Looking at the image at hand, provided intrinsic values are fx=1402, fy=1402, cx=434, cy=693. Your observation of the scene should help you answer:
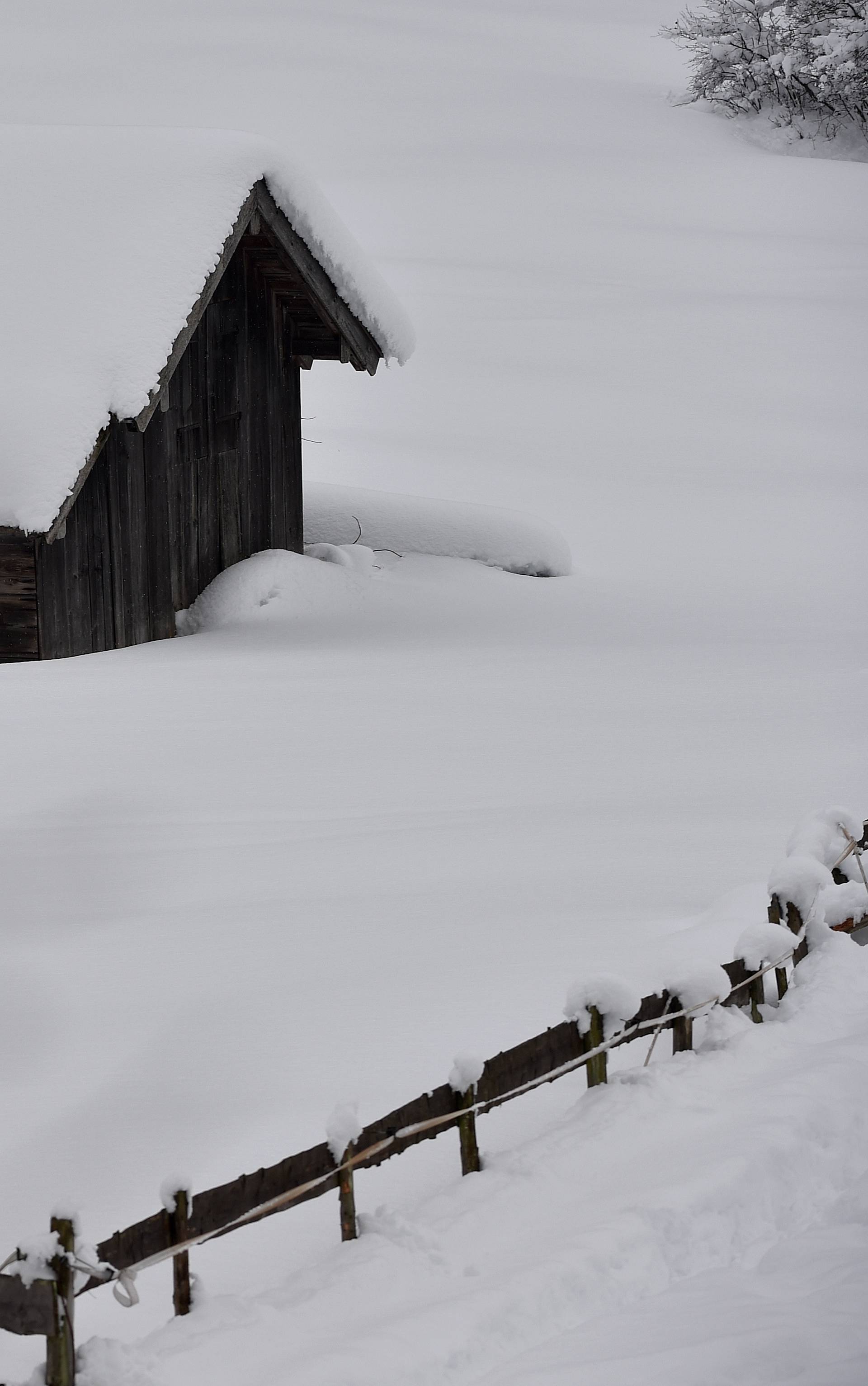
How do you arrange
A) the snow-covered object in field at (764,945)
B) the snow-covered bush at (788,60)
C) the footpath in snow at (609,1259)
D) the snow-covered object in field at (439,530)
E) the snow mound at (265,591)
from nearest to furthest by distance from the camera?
1. the footpath in snow at (609,1259)
2. the snow-covered object in field at (764,945)
3. the snow mound at (265,591)
4. the snow-covered object in field at (439,530)
5. the snow-covered bush at (788,60)

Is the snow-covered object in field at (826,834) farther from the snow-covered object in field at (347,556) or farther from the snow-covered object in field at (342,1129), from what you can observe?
the snow-covered object in field at (347,556)

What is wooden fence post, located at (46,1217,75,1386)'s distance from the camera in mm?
2367

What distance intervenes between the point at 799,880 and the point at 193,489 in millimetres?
6808

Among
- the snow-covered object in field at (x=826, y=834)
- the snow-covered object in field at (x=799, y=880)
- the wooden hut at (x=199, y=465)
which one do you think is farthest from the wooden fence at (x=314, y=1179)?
the wooden hut at (x=199, y=465)

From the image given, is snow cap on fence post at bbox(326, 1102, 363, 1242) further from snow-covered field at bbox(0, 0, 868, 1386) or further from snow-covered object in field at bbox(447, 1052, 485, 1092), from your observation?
snow-covered object in field at bbox(447, 1052, 485, 1092)

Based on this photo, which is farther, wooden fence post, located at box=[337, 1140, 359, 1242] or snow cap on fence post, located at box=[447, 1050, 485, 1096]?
snow cap on fence post, located at box=[447, 1050, 485, 1096]

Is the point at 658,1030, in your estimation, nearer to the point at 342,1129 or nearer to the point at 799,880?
the point at 799,880

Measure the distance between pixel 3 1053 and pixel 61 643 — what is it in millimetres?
5196

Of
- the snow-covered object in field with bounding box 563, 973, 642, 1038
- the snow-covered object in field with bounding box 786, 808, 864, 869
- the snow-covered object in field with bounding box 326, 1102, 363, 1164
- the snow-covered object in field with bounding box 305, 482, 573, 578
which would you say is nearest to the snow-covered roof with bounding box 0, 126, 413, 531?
the snow-covered object in field with bounding box 305, 482, 573, 578

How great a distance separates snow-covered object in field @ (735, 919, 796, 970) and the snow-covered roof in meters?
4.88

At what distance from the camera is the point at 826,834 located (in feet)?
14.9

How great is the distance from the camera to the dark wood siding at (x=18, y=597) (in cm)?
829

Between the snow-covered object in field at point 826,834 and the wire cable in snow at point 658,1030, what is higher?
the snow-covered object in field at point 826,834

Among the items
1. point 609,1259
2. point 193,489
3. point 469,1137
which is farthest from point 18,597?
point 609,1259
